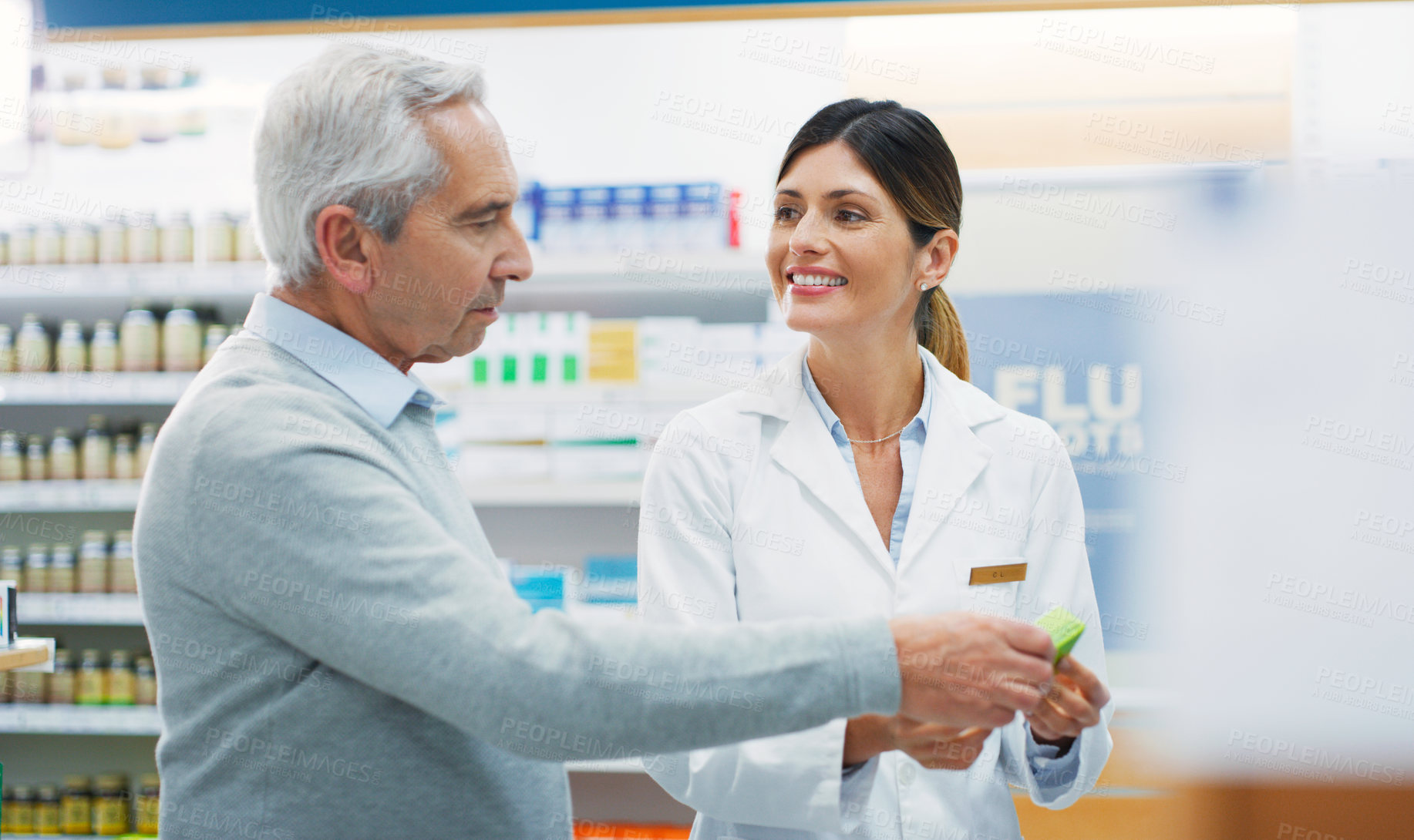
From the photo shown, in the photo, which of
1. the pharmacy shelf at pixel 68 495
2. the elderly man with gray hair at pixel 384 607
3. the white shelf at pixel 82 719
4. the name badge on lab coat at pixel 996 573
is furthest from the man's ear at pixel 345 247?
the white shelf at pixel 82 719

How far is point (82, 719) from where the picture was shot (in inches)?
131

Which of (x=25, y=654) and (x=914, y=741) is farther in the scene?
(x=25, y=654)

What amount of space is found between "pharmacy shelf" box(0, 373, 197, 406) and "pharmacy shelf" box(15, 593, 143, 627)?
2.27 ft

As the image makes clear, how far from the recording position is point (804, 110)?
3766mm

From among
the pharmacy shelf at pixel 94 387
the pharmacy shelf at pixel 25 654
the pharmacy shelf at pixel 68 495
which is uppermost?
the pharmacy shelf at pixel 94 387

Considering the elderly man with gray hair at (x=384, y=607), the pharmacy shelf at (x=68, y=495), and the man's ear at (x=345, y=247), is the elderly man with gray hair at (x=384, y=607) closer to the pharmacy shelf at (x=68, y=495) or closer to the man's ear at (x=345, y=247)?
the man's ear at (x=345, y=247)

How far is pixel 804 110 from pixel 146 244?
8.15 feet

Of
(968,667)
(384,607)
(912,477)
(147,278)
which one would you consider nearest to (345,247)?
(384,607)

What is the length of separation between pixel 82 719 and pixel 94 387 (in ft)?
3.81

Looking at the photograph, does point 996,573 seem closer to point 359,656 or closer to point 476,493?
point 359,656

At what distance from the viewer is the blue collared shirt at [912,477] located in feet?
4.78

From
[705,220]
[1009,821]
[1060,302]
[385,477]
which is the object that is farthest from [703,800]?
[1060,302]

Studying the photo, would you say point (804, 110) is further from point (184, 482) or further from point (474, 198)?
point (184, 482)

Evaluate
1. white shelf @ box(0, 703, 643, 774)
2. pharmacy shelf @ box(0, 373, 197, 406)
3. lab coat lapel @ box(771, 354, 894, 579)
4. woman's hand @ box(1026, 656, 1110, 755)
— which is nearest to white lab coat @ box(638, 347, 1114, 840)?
lab coat lapel @ box(771, 354, 894, 579)
